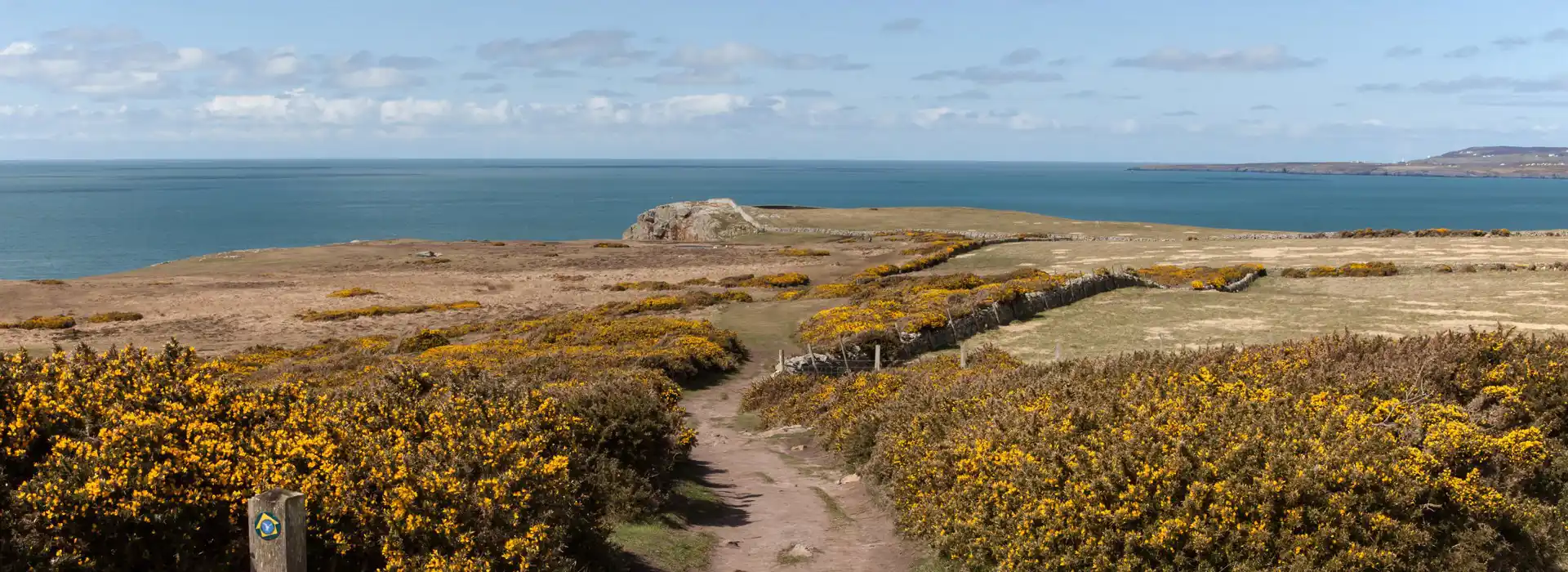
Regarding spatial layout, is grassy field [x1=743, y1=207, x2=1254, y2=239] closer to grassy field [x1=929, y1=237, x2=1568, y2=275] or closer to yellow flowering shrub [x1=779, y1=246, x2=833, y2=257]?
grassy field [x1=929, y1=237, x2=1568, y2=275]

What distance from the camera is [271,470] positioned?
8.03 m

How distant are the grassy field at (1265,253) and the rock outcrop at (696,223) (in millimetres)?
33751

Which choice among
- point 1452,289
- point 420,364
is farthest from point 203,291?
point 1452,289

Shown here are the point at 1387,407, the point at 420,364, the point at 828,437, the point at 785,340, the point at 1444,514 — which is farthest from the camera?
the point at 785,340

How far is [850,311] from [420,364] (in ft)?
47.1

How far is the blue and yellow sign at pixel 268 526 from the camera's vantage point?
6754 millimetres

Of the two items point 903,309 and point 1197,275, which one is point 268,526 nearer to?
point 903,309

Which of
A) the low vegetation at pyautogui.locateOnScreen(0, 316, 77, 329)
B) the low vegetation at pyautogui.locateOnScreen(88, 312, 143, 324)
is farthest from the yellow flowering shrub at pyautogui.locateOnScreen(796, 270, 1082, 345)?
the low vegetation at pyautogui.locateOnScreen(0, 316, 77, 329)

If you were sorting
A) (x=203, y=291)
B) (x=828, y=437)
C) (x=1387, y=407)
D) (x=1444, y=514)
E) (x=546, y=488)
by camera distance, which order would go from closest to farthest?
(x=546, y=488), (x=1444, y=514), (x=1387, y=407), (x=828, y=437), (x=203, y=291)

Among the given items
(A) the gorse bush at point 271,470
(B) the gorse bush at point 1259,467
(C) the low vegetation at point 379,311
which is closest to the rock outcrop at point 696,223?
(C) the low vegetation at point 379,311

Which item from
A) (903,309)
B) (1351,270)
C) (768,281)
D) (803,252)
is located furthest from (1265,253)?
(903,309)

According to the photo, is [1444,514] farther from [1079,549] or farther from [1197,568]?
[1079,549]

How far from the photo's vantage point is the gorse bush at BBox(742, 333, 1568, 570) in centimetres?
906

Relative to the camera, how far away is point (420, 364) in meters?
23.4
